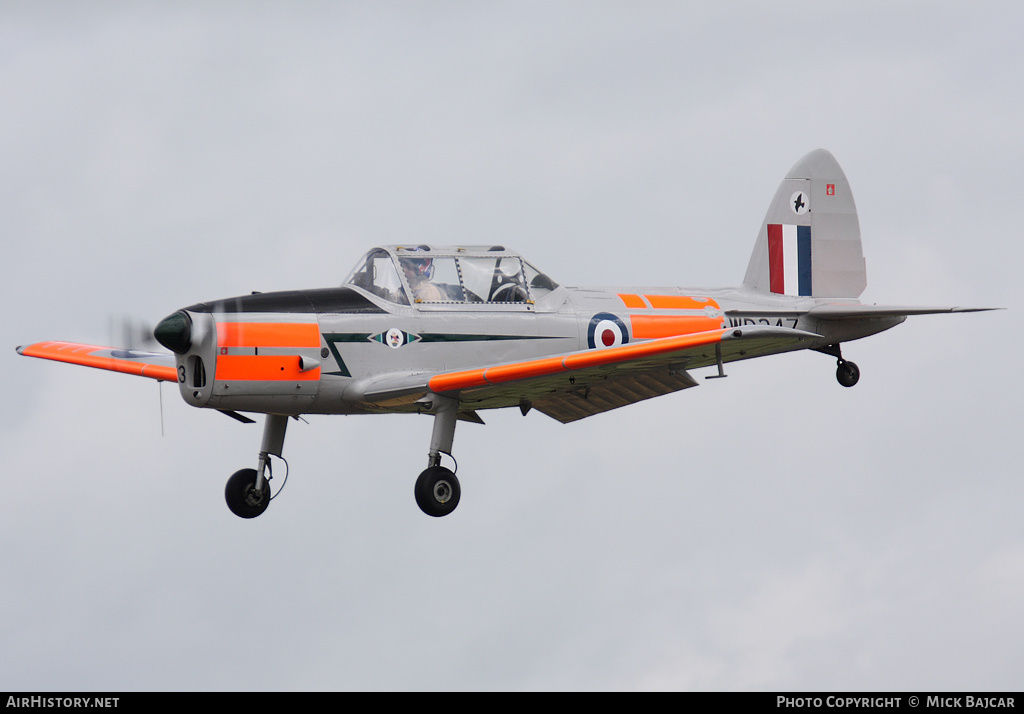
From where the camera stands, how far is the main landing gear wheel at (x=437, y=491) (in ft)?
45.5

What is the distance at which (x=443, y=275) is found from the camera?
14.6 m

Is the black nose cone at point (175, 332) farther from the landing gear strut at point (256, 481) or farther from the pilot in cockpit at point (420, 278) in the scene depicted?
the pilot in cockpit at point (420, 278)

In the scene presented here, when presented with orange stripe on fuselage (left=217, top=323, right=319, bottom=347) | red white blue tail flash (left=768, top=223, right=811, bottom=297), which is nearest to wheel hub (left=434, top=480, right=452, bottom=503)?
orange stripe on fuselage (left=217, top=323, right=319, bottom=347)

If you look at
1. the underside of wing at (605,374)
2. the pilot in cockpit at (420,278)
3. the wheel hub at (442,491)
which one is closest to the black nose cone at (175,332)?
the pilot in cockpit at (420,278)

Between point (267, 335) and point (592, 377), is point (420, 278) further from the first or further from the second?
point (592, 377)

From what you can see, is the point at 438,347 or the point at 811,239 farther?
the point at 811,239

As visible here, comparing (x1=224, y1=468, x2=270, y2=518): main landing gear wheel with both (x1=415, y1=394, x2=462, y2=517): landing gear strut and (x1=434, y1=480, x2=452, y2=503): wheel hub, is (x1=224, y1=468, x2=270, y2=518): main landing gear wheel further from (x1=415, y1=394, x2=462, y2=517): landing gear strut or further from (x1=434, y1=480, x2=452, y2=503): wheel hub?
(x1=434, y1=480, x2=452, y2=503): wheel hub

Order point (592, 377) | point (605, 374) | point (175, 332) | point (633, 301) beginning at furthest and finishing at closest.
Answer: point (633, 301) < point (592, 377) < point (605, 374) < point (175, 332)

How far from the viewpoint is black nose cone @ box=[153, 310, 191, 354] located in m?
13.6

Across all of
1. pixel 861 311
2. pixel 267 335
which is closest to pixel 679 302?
pixel 861 311

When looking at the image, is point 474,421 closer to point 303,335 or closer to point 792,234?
point 303,335

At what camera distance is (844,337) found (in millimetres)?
16734

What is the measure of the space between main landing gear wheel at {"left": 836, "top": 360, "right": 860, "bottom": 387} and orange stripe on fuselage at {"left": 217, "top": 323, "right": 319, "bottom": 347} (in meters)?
6.33

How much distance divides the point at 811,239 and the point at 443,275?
5398 mm
